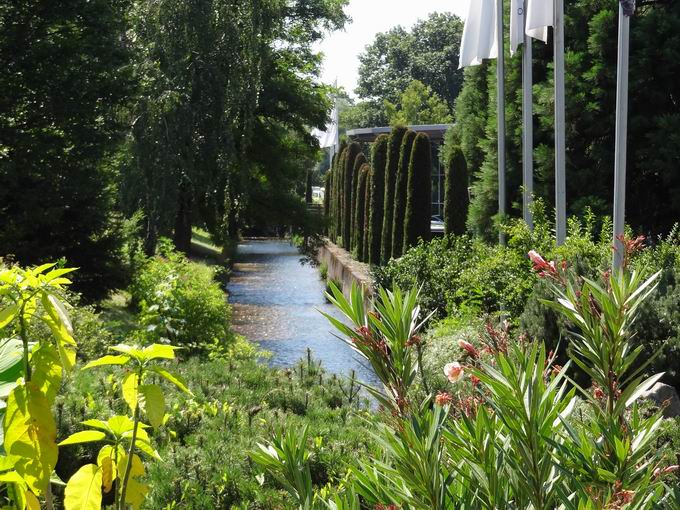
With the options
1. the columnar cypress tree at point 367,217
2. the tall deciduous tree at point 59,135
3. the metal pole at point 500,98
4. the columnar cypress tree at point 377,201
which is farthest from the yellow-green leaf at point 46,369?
the columnar cypress tree at point 367,217

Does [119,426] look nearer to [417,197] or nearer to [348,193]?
[417,197]

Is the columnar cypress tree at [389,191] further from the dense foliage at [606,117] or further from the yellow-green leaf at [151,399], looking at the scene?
the yellow-green leaf at [151,399]

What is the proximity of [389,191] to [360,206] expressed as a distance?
Answer: 5.33 m

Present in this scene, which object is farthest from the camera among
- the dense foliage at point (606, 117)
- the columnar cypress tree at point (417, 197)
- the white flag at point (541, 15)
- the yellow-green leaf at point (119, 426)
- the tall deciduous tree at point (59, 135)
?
the columnar cypress tree at point (417, 197)

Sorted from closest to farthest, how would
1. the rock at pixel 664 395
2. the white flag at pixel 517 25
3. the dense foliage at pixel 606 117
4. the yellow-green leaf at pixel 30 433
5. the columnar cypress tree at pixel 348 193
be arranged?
the yellow-green leaf at pixel 30 433 < the rock at pixel 664 395 < the white flag at pixel 517 25 < the dense foliage at pixel 606 117 < the columnar cypress tree at pixel 348 193

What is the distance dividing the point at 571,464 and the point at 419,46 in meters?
71.9

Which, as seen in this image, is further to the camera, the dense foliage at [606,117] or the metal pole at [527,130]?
the dense foliage at [606,117]

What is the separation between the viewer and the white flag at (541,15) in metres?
11.8

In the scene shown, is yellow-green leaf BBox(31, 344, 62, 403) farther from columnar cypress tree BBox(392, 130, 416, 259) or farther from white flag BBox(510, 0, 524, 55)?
columnar cypress tree BBox(392, 130, 416, 259)

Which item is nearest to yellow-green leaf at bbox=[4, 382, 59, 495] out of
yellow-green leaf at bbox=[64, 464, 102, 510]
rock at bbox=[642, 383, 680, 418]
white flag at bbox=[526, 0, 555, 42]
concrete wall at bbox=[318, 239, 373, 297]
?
yellow-green leaf at bbox=[64, 464, 102, 510]

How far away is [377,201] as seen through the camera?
24.4 meters

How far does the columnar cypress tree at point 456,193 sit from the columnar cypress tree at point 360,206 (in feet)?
26.6

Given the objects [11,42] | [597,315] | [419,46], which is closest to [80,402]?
[597,315]

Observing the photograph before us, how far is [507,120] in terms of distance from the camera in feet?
53.5
